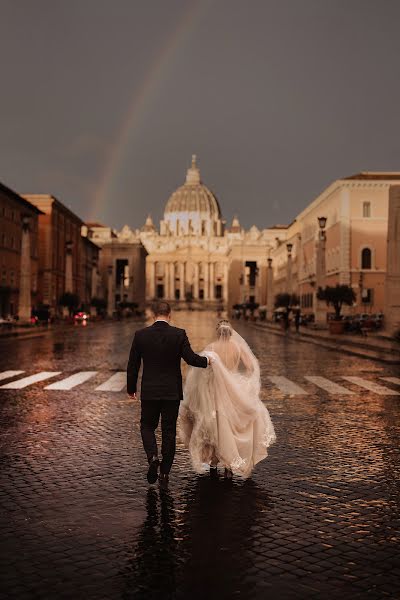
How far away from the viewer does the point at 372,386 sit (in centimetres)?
1559

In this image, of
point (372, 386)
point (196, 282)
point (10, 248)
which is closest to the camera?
point (372, 386)

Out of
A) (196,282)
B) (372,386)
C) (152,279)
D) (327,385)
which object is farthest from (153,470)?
(152,279)

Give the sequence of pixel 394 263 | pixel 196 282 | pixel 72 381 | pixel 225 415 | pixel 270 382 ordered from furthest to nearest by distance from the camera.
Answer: pixel 196 282 < pixel 394 263 < pixel 270 382 < pixel 72 381 < pixel 225 415

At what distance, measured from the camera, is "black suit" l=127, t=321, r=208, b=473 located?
6.60m

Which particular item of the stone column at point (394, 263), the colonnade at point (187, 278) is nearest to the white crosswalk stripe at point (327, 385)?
the stone column at point (394, 263)

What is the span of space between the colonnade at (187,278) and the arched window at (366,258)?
12878 cm

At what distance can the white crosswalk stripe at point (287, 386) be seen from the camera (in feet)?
46.6

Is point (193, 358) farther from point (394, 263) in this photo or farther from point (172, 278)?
point (172, 278)

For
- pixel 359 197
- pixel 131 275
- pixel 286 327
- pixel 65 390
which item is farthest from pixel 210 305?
pixel 65 390

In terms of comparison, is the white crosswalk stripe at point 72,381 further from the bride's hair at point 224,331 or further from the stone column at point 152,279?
the stone column at point 152,279

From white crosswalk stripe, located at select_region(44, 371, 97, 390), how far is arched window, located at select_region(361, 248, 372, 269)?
48.8 metres

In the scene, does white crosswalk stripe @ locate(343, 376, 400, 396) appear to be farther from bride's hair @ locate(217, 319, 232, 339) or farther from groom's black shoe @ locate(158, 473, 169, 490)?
groom's black shoe @ locate(158, 473, 169, 490)

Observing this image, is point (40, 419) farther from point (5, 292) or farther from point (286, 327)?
point (5, 292)

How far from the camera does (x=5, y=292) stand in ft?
200
